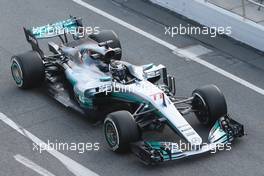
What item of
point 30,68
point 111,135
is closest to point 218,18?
point 30,68

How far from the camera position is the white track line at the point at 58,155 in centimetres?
1156

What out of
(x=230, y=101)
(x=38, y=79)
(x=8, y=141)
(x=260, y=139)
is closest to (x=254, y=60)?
(x=230, y=101)

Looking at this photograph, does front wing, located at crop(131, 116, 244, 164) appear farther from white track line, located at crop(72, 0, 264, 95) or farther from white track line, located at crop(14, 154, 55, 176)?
white track line, located at crop(72, 0, 264, 95)

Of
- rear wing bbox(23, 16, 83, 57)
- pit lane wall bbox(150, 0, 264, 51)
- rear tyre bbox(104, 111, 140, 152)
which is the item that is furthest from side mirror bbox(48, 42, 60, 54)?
pit lane wall bbox(150, 0, 264, 51)

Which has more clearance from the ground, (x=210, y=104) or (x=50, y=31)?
(x=50, y=31)

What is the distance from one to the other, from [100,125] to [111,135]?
0.91 meters

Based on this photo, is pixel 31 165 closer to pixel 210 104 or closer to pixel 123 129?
pixel 123 129

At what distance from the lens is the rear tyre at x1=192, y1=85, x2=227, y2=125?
12266 millimetres

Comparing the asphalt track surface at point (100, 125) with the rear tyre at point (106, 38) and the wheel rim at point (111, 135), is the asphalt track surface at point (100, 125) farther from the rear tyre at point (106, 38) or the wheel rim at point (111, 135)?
the rear tyre at point (106, 38)

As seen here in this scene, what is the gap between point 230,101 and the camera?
13641mm

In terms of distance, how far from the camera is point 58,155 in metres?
12.1

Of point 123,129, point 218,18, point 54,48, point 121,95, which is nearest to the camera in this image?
point 123,129

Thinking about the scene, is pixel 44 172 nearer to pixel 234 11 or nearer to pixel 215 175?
pixel 215 175

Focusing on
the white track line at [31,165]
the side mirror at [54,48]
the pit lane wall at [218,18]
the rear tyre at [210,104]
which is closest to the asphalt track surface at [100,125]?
the white track line at [31,165]
